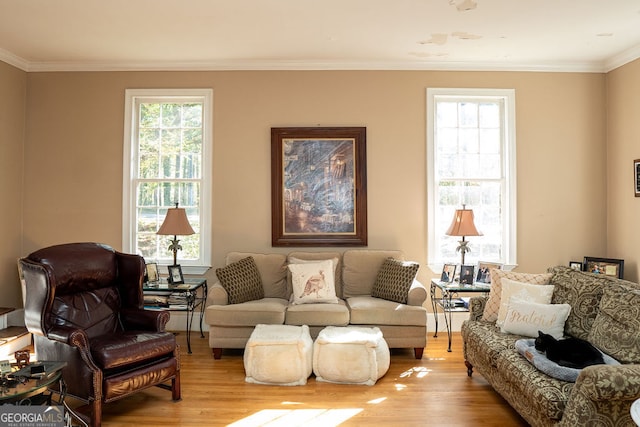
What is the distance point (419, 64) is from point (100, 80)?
3.55m

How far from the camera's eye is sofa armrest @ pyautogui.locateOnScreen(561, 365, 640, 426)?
7.11 ft

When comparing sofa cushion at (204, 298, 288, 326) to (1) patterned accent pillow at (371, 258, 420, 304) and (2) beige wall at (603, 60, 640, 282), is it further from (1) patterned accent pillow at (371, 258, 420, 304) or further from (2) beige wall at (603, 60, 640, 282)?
(2) beige wall at (603, 60, 640, 282)

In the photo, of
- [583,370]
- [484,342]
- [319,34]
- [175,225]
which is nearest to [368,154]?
[319,34]

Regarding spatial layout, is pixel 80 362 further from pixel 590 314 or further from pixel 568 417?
pixel 590 314

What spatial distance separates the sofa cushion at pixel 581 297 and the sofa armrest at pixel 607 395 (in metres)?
0.99

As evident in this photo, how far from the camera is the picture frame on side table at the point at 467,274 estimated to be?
4.64 meters

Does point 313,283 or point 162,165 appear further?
point 162,165

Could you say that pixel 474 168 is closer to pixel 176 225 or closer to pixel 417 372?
pixel 417 372

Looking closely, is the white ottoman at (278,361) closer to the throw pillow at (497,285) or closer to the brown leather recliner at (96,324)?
the brown leather recliner at (96,324)

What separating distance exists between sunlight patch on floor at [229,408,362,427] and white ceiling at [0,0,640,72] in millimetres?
3021

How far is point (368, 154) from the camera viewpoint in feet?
17.0

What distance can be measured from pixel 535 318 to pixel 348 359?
1.40 metres

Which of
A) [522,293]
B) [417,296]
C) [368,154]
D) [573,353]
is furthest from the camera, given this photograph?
[368,154]

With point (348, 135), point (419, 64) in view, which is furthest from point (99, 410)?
point (419, 64)
